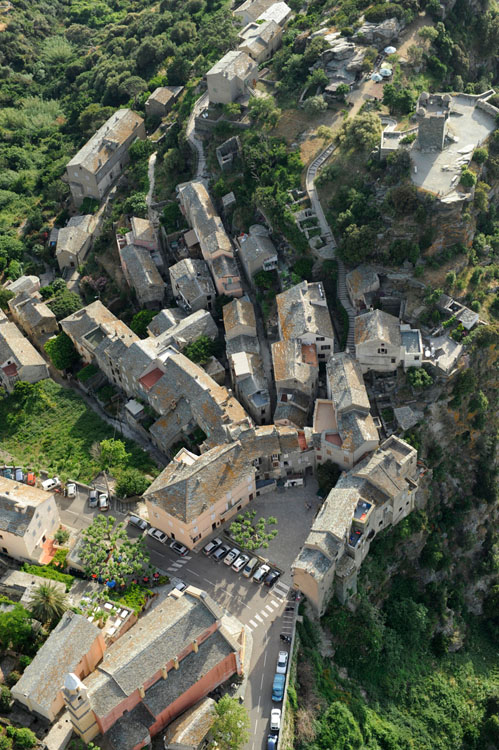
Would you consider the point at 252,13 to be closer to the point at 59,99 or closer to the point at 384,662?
the point at 59,99

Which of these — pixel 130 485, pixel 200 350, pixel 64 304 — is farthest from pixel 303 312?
pixel 64 304

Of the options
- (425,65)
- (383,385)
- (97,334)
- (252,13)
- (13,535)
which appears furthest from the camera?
(252,13)

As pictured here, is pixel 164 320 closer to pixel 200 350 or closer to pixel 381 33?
pixel 200 350

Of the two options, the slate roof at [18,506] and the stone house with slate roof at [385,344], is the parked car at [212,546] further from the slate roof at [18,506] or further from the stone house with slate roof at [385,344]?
the stone house with slate roof at [385,344]

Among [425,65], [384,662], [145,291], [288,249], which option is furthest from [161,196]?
[384,662]

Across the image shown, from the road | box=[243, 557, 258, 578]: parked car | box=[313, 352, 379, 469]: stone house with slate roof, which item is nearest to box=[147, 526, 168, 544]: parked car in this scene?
the road

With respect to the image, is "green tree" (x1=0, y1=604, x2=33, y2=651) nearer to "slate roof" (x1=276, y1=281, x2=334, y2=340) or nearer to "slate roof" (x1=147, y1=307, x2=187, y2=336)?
"slate roof" (x1=147, y1=307, x2=187, y2=336)
